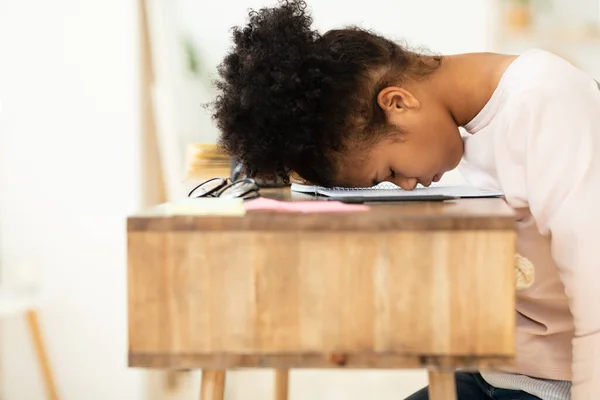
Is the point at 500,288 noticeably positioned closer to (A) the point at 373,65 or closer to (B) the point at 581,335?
(B) the point at 581,335

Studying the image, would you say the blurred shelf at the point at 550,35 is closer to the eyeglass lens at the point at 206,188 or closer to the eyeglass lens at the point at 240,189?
the eyeglass lens at the point at 206,188

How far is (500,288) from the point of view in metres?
0.57

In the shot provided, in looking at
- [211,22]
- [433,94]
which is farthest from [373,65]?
[211,22]

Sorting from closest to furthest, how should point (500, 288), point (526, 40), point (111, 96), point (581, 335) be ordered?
point (500, 288), point (581, 335), point (111, 96), point (526, 40)

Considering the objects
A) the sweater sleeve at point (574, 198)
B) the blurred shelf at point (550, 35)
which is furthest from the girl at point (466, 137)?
the blurred shelf at point (550, 35)

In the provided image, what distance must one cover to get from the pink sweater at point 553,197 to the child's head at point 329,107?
0.09 m

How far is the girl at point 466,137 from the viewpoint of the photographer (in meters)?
0.73

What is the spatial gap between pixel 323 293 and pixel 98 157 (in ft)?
5.86

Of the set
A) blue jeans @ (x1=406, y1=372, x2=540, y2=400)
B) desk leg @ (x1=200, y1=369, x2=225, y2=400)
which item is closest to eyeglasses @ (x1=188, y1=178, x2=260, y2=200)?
desk leg @ (x1=200, y1=369, x2=225, y2=400)

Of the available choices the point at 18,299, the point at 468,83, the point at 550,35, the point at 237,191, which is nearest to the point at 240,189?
the point at 237,191

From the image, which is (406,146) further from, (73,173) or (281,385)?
Result: (73,173)

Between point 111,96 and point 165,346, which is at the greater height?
point 111,96

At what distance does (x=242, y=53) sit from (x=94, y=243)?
57.7 inches

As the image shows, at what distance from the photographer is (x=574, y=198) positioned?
71 cm
